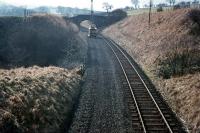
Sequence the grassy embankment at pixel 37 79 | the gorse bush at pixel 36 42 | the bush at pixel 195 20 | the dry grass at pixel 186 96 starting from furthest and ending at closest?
the gorse bush at pixel 36 42 → the bush at pixel 195 20 → the dry grass at pixel 186 96 → the grassy embankment at pixel 37 79

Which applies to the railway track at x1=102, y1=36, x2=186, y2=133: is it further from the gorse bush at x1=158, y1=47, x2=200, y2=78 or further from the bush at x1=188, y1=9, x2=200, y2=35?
the bush at x1=188, y1=9, x2=200, y2=35

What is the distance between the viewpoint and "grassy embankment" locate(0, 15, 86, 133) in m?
19.8

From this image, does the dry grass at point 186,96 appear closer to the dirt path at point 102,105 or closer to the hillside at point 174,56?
the hillside at point 174,56

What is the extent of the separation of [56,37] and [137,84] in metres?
34.1

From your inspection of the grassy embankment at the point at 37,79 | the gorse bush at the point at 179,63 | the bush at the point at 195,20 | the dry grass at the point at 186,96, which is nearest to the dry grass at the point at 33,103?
the grassy embankment at the point at 37,79

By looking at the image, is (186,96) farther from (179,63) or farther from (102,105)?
(179,63)

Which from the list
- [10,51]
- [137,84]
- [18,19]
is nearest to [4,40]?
[10,51]

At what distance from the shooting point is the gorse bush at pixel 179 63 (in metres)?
35.3

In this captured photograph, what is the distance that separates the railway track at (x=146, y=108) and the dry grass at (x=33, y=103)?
4.89 metres

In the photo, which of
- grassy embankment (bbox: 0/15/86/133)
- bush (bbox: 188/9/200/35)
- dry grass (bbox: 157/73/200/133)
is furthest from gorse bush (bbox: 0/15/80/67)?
dry grass (bbox: 157/73/200/133)

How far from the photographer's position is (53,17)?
7931 centimetres

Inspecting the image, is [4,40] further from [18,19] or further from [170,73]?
[170,73]

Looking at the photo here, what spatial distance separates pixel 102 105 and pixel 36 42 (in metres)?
36.8

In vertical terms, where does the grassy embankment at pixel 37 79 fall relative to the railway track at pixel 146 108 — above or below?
above
